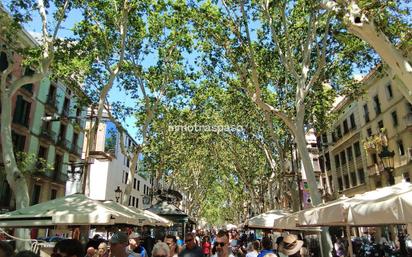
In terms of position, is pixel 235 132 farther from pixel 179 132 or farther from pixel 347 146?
pixel 347 146

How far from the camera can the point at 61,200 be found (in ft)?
28.4

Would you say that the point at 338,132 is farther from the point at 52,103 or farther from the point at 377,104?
the point at 52,103

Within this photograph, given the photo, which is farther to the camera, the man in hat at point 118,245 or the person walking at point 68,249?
the man in hat at point 118,245

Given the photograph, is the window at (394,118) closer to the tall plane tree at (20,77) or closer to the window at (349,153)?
the window at (349,153)

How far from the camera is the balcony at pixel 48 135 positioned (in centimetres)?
3042

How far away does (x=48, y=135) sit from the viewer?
102 feet

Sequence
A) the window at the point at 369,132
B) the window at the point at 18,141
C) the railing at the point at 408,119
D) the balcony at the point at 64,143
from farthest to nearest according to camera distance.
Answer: the window at the point at 369,132
the balcony at the point at 64,143
the window at the point at 18,141
the railing at the point at 408,119

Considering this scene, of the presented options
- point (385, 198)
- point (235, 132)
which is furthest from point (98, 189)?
point (385, 198)

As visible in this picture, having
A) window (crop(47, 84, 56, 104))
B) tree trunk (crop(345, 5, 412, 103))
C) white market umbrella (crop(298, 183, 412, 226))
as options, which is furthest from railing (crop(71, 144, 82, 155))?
tree trunk (crop(345, 5, 412, 103))

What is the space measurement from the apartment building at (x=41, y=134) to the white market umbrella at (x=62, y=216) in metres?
18.0

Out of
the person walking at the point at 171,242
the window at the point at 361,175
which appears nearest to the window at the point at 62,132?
the window at the point at 361,175

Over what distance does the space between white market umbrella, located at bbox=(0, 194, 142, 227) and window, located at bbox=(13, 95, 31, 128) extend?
21.7 m

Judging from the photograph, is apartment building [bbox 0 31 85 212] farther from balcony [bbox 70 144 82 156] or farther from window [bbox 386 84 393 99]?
window [bbox 386 84 393 99]

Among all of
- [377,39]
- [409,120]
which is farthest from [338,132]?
[377,39]
